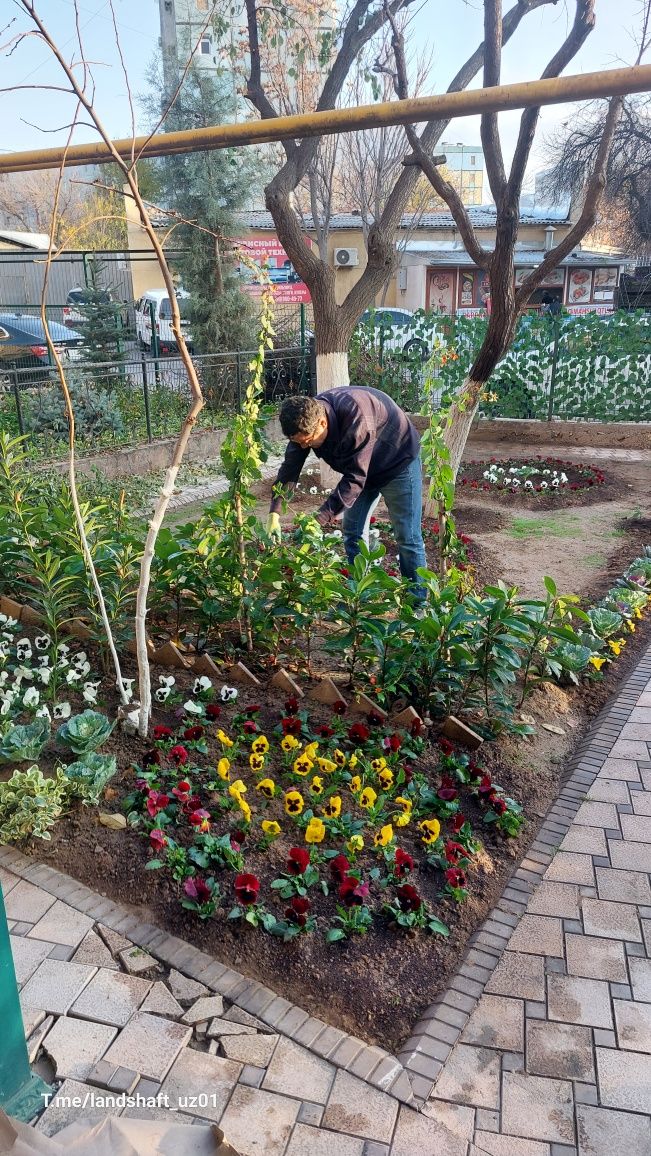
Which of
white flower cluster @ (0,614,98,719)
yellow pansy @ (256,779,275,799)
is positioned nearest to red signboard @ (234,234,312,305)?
white flower cluster @ (0,614,98,719)

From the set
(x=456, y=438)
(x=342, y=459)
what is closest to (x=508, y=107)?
(x=342, y=459)

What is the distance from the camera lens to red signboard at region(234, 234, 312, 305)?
15633 millimetres

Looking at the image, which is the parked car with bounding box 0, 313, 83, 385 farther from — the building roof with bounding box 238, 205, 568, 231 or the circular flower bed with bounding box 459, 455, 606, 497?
the building roof with bounding box 238, 205, 568, 231

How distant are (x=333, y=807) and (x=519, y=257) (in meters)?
26.0

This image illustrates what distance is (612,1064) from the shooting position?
6.64ft

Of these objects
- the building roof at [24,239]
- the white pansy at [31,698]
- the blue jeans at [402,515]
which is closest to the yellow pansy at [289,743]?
the white pansy at [31,698]

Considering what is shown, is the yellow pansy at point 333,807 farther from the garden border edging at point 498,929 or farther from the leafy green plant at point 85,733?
the leafy green plant at point 85,733

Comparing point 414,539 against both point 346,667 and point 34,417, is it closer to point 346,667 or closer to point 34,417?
point 346,667

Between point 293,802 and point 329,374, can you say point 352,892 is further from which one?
point 329,374

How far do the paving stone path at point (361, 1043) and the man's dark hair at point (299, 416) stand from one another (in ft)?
6.95

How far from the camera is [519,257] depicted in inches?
998

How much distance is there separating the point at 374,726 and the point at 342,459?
4.60 ft

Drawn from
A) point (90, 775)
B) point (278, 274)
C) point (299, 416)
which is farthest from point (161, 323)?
point (90, 775)

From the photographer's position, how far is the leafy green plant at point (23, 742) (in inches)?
113
